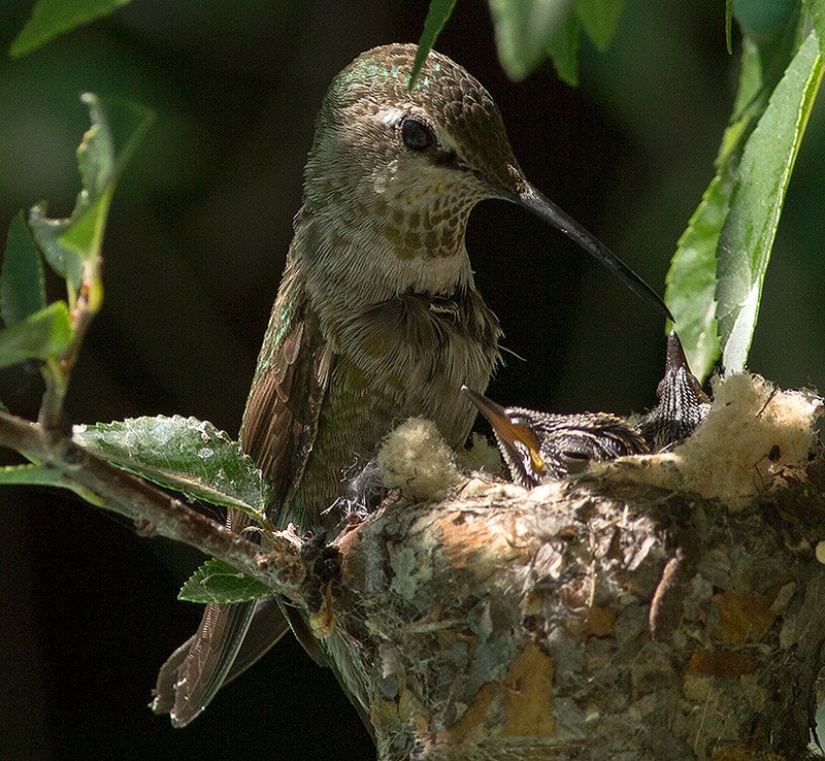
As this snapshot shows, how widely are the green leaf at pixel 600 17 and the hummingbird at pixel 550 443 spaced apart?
48.0 inches

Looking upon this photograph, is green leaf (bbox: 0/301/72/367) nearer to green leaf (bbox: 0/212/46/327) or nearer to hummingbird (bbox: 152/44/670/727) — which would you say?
green leaf (bbox: 0/212/46/327)

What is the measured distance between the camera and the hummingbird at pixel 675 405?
204 centimetres

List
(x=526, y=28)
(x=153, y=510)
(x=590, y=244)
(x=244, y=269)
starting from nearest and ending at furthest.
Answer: (x=526, y=28), (x=153, y=510), (x=590, y=244), (x=244, y=269)

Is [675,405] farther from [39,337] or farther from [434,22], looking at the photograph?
[39,337]

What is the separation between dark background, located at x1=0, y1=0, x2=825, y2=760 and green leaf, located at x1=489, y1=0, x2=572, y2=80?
1817 millimetres

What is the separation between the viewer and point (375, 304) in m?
2.07

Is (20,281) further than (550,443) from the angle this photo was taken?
No

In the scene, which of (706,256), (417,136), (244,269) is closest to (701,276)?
(706,256)

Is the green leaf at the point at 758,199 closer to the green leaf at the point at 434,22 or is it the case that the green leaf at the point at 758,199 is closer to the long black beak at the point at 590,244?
the long black beak at the point at 590,244

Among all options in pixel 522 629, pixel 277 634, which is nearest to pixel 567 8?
pixel 522 629

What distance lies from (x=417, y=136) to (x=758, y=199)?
742mm

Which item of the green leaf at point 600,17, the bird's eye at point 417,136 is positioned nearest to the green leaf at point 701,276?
the bird's eye at point 417,136

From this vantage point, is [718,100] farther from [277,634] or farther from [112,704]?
[112,704]

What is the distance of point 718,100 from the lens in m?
2.70
